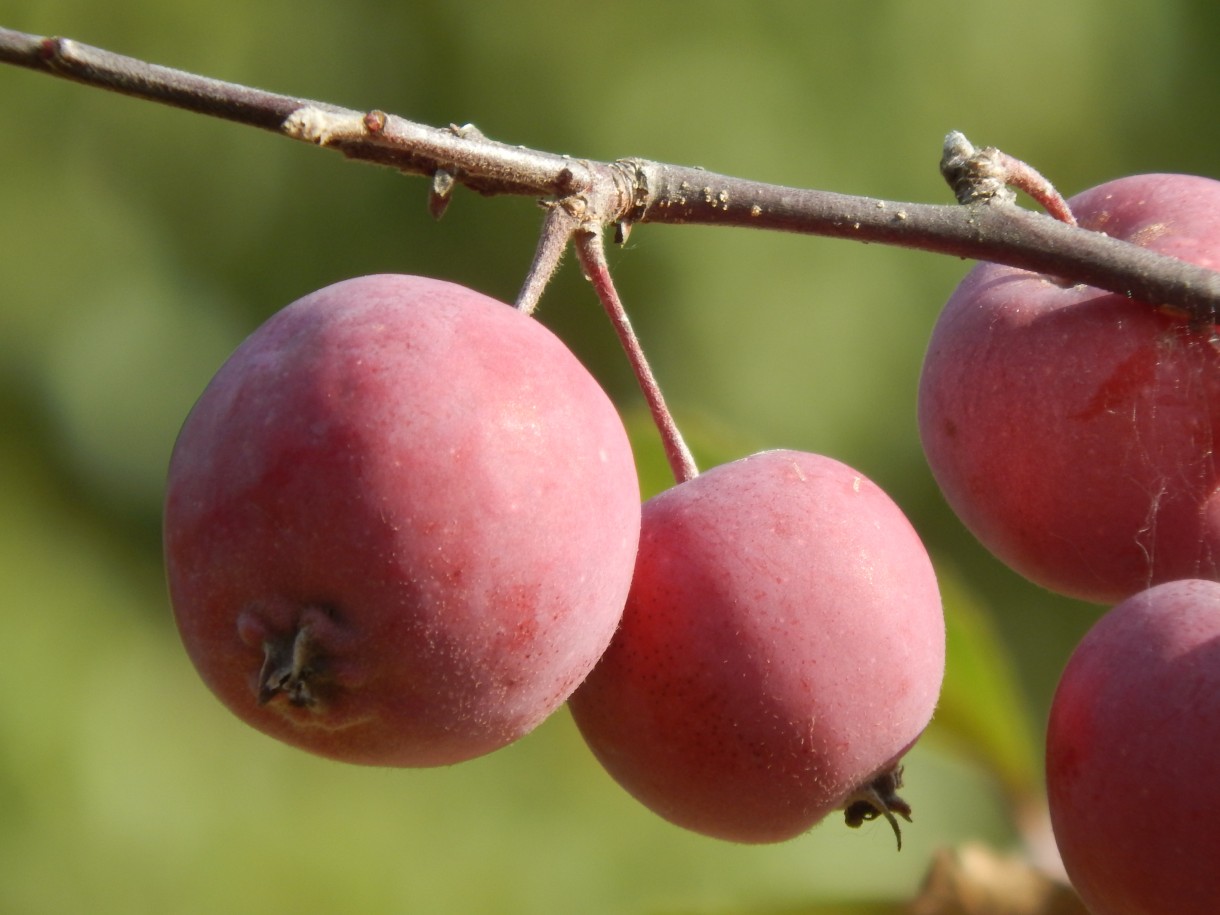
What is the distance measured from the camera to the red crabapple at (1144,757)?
2.27ft

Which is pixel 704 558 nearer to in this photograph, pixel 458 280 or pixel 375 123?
pixel 375 123

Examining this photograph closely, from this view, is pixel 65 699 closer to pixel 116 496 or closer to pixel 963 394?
pixel 116 496

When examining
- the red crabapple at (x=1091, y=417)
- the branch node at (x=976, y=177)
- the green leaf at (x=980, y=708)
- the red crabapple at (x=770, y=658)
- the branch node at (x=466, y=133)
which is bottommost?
the green leaf at (x=980, y=708)

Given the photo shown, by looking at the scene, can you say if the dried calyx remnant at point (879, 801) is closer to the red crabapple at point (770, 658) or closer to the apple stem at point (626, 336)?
the red crabapple at point (770, 658)

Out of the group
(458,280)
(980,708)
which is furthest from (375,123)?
(458,280)

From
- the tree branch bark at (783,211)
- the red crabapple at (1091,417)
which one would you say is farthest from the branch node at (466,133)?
the red crabapple at (1091,417)

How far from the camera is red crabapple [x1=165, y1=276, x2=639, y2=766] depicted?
0.62 meters

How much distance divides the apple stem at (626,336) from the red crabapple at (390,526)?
120 mm

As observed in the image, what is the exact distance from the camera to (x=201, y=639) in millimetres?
660

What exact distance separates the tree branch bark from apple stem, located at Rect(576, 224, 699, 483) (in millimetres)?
16

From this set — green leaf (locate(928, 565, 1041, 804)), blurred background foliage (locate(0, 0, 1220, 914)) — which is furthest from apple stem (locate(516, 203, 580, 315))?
blurred background foliage (locate(0, 0, 1220, 914))

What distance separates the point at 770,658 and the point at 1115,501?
0.27 metres

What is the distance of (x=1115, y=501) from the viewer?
2.80 ft

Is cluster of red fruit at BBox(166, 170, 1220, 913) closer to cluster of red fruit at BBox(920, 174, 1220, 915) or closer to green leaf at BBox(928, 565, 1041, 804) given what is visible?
cluster of red fruit at BBox(920, 174, 1220, 915)
